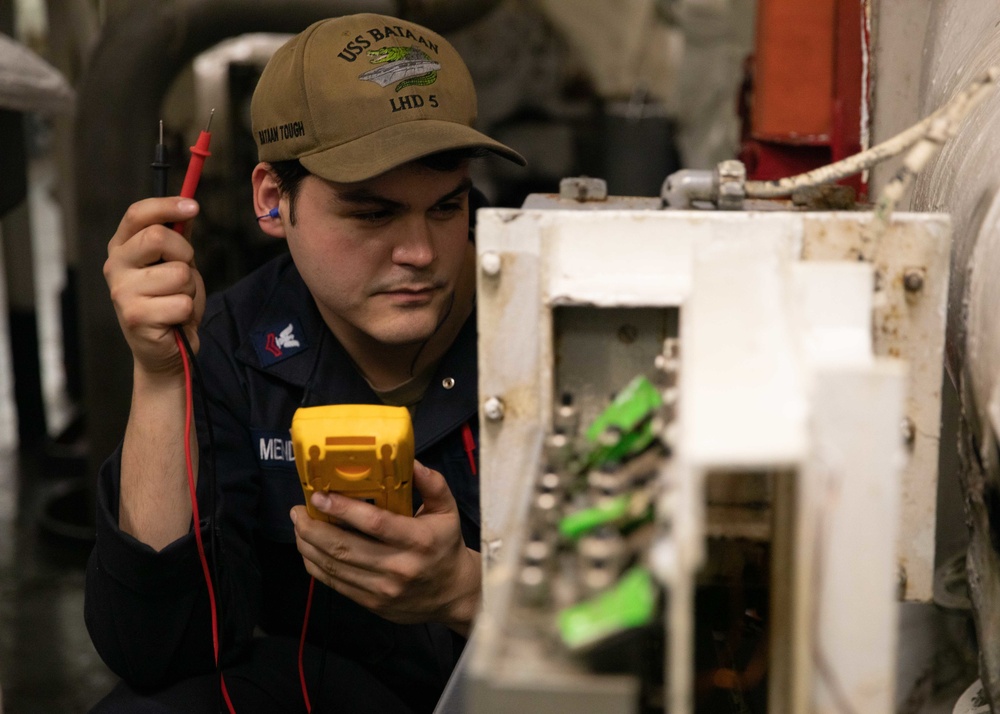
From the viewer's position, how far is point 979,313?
0.84m

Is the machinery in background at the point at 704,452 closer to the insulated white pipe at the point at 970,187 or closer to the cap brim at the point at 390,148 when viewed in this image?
the insulated white pipe at the point at 970,187

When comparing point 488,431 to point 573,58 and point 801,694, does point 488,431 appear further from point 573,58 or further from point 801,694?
point 573,58

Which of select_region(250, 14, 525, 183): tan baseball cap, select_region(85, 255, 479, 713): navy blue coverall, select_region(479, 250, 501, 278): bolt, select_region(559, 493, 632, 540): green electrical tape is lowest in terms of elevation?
select_region(85, 255, 479, 713): navy blue coverall

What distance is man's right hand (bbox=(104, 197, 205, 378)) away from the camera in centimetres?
105

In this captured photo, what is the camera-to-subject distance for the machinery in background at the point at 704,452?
529 mm

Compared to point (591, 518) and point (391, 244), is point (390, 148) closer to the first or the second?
point (391, 244)

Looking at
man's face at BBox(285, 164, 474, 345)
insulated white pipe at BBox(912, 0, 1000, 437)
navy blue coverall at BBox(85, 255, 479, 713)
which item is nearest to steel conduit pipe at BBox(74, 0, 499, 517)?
navy blue coverall at BBox(85, 255, 479, 713)

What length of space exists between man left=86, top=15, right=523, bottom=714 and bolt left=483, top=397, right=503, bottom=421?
0.17 meters

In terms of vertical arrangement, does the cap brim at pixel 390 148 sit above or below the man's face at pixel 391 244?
above

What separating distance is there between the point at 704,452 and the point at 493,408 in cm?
34

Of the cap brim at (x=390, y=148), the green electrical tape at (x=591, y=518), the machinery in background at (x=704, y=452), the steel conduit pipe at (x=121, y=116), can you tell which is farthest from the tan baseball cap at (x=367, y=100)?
the steel conduit pipe at (x=121, y=116)

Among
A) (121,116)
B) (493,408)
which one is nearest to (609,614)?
(493,408)

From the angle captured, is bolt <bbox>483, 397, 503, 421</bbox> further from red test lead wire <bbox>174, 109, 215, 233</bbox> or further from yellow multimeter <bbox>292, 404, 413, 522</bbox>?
red test lead wire <bbox>174, 109, 215, 233</bbox>

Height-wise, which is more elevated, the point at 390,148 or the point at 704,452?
the point at 390,148
